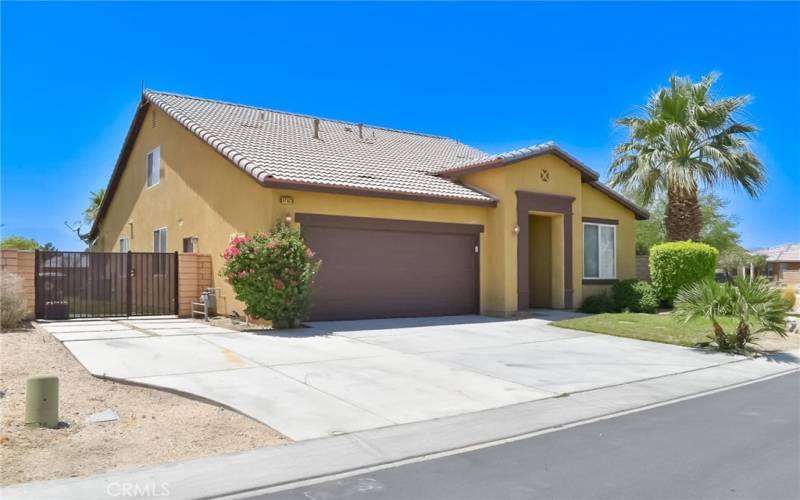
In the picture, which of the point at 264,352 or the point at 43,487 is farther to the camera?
the point at 264,352

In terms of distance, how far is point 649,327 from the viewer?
1539cm

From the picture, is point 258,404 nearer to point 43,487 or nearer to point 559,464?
point 43,487

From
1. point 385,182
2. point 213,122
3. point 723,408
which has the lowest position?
point 723,408

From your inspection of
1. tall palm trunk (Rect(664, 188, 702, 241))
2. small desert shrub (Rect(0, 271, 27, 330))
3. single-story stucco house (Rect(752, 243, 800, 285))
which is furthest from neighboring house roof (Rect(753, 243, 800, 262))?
small desert shrub (Rect(0, 271, 27, 330))

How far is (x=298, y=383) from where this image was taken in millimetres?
8633

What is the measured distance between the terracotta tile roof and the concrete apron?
27.3 ft

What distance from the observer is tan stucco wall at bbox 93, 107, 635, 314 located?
51.0 feet

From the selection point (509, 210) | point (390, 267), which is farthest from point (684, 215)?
point (390, 267)

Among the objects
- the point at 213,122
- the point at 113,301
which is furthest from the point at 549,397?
the point at 213,122

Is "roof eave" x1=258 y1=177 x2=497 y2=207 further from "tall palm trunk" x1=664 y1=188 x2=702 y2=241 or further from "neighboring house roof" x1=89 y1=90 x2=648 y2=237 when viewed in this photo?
"tall palm trunk" x1=664 y1=188 x2=702 y2=241

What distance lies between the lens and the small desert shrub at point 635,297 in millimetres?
19047

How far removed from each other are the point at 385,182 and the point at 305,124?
7.36 m

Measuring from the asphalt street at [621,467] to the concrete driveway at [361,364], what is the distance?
54.8 inches

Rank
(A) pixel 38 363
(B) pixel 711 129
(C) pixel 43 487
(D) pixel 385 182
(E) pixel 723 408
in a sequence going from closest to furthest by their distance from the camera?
1. (C) pixel 43 487
2. (E) pixel 723 408
3. (A) pixel 38 363
4. (D) pixel 385 182
5. (B) pixel 711 129
